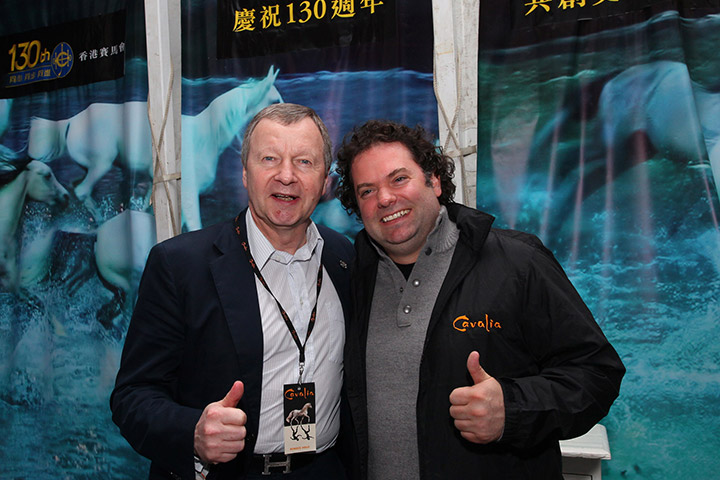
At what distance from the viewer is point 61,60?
3303mm

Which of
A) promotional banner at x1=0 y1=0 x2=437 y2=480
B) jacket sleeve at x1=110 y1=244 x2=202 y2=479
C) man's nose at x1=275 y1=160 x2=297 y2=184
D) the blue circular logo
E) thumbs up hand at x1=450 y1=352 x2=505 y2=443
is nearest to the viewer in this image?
thumbs up hand at x1=450 y1=352 x2=505 y2=443

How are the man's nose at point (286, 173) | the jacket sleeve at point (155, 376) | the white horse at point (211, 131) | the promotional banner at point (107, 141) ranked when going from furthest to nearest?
the white horse at point (211, 131)
the promotional banner at point (107, 141)
the man's nose at point (286, 173)
the jacket sleeve at point (155, 376)

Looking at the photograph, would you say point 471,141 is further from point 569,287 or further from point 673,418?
point 673,418

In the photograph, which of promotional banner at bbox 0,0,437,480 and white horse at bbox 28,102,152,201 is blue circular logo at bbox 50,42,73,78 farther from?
white horse at bbox 28,102,152,201

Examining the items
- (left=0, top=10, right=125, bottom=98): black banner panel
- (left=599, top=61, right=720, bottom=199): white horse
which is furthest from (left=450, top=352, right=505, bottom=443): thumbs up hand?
(left=0, top=10, right=125, bottom=98): black banner panel

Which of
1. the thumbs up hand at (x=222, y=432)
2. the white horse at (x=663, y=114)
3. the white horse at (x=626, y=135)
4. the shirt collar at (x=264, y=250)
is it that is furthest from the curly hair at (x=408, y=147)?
the white horse at (x=663, y=114)

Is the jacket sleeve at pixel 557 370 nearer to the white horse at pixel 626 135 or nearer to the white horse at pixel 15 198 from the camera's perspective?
the white horse at pixel 626 135

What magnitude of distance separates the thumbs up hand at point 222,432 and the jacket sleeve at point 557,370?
1.96ft

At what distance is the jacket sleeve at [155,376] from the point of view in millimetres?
1279

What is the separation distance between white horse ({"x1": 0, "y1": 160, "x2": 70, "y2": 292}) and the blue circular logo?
0.60m

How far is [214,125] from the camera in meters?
2.80

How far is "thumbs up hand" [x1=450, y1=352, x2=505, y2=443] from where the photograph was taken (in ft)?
3.78

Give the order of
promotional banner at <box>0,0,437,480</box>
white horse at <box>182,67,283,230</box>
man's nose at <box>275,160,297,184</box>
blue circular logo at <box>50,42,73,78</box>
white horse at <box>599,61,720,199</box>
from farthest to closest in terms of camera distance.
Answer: blue circular logo at <box>50,42,73,78</box> < white horse at <box>182,67,283,230</box> < promotional banner at <box>0,0,437,480</box> < white horse at <box>599,61,720,199</box> < man's nose at <box>275,160,297,184</box>

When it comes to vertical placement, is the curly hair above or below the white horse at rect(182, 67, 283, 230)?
below
